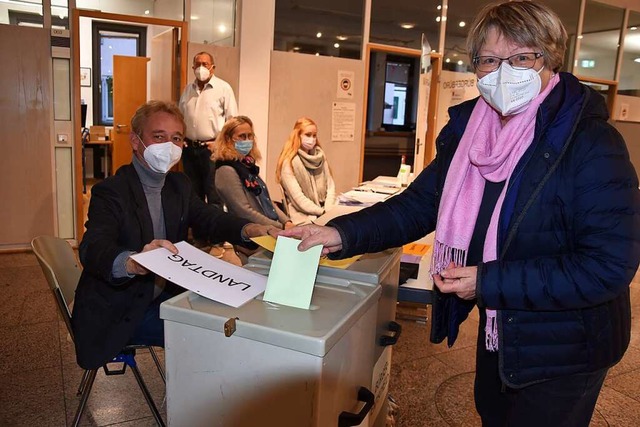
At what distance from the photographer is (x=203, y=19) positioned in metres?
5.21

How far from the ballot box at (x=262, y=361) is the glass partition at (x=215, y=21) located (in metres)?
4.65

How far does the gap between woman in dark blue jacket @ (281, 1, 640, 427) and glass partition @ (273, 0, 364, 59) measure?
4.68 m

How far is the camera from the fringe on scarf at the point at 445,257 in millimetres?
1200

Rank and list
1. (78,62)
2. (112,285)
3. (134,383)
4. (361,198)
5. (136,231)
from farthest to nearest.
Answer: (78,62) → (361,198) → (134,383) → (136,231) → (112,285)

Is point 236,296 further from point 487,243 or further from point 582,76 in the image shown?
point 582,76

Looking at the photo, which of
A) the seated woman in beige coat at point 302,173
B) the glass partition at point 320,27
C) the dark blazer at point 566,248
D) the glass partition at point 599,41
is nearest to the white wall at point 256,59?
the glass partition at point 320,27

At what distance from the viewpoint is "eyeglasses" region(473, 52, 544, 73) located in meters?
1.11

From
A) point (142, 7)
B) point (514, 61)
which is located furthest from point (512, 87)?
point (142, 7)

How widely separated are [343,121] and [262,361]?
5.39 m

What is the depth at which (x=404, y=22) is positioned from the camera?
643 centimetres

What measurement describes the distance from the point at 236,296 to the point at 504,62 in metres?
0.75

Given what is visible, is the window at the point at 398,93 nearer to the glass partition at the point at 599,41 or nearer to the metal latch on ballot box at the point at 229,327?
the glass partition at the point at 599,41

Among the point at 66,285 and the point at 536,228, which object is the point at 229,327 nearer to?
the point at 536,228

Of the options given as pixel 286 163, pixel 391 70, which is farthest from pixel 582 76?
pixel 286 163
